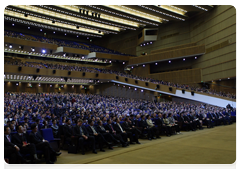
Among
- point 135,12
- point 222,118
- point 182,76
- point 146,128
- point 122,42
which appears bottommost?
point 222,118

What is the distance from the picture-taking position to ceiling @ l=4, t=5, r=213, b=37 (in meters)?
22.0

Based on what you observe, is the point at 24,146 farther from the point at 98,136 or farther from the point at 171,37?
the point at 171,37

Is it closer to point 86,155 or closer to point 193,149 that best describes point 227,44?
point 193,149

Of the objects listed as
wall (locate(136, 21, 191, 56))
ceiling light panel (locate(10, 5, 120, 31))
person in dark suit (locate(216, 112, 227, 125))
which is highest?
ceiling light panel (locate(10, 5, 120, 31))

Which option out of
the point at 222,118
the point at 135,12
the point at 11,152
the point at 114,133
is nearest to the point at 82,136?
the point at 114,133

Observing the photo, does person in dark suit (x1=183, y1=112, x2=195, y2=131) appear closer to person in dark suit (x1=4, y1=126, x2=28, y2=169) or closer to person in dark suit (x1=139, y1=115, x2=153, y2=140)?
person in dark suit (x1=139, y1=115, x2=153, y2=140)

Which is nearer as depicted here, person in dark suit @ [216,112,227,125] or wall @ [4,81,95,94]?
person in dark suit @ [216,112,227,125]

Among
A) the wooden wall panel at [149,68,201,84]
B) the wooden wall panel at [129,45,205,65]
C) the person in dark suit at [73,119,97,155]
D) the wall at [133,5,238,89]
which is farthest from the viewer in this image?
the wooden wall panel at [149,68,201,84]

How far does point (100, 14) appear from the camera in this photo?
24.6 meters

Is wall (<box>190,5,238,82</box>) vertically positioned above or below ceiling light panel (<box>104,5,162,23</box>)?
below

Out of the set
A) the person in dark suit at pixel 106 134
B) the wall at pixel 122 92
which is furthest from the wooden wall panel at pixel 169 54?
the person in dark suit at pixel 106 134

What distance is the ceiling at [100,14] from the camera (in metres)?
22.0

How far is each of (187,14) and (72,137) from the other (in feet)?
73.8

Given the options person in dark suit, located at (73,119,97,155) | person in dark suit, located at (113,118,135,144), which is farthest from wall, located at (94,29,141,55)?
person in dark suit, located at (73,119,97,155)
